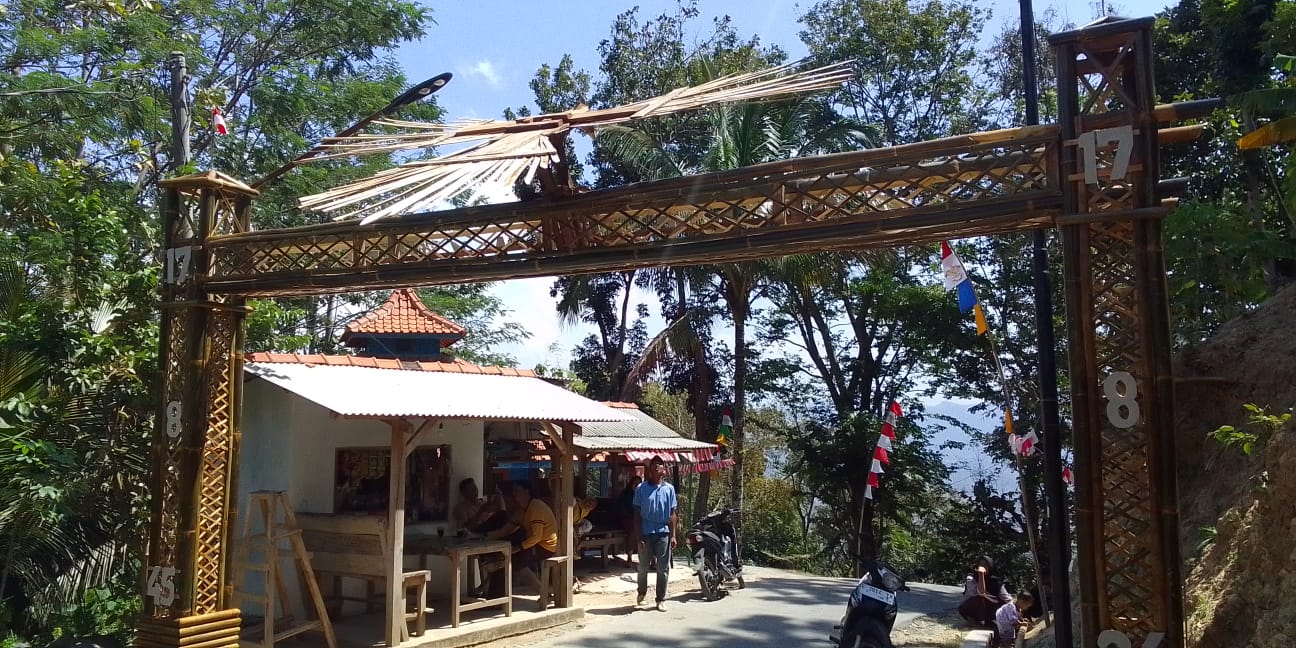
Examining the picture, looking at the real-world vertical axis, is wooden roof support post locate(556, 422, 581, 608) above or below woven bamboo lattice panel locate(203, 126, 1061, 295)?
below

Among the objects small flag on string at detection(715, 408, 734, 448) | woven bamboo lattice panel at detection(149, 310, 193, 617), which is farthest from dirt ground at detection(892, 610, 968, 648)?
small flag on string at detection(715, 408, 734, 448)

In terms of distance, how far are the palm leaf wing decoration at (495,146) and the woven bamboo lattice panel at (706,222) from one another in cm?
44

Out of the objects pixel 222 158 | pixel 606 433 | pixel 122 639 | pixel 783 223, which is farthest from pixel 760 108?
pixel 122 639

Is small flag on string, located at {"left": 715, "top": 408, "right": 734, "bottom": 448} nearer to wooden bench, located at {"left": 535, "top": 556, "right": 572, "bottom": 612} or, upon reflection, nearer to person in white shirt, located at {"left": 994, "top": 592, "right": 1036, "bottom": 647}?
Result: wooden bench, located at {"left": 535, "top": 556, "right": 572, "bottom": 612}

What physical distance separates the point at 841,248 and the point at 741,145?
1136 cm

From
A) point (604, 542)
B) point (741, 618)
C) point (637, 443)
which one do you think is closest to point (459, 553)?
point (741, 618)

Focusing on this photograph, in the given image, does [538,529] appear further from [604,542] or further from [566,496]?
[604,542]

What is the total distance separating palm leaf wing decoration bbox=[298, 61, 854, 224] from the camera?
6043 millimetres

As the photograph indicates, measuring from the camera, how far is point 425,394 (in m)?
9.77

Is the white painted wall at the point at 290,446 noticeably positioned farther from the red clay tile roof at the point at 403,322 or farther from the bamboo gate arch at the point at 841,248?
the red clay tile roof at the point at 403,322

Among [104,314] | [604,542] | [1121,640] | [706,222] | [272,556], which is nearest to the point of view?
[1121,640]

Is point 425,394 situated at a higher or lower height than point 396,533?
higher

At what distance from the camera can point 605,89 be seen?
2428 cm

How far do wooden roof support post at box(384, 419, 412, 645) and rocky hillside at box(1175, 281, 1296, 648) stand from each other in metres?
6.66
